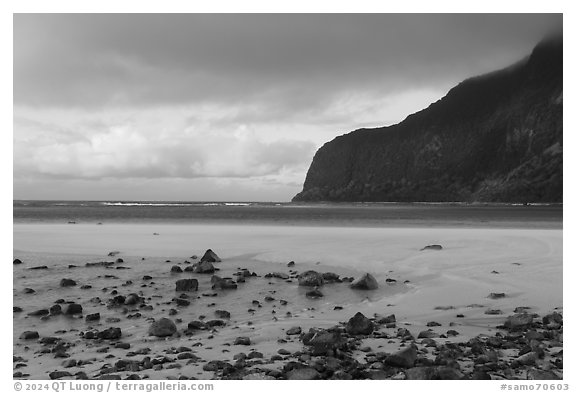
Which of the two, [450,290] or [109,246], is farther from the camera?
[109,246]

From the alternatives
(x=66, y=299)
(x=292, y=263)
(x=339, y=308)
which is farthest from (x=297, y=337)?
(x=292, y=263)

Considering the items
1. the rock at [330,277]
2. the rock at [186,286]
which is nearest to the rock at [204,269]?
the rock at [186,286]

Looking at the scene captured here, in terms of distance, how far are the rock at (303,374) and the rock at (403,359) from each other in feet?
4.03

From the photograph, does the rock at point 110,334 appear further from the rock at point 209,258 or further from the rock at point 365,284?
the rock at point 209,258

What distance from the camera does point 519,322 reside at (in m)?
8.98

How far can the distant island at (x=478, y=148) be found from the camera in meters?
125

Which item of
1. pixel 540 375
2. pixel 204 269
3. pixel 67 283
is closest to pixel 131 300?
pixel 67 283

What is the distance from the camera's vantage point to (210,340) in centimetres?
847

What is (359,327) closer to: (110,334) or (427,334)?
(427,334)

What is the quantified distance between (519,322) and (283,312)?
5146mm

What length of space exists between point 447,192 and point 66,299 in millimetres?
160955

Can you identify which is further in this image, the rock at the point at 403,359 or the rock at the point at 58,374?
the rock at the point at 403,359

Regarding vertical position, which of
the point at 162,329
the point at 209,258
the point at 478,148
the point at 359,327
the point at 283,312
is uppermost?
the point at 478,148
